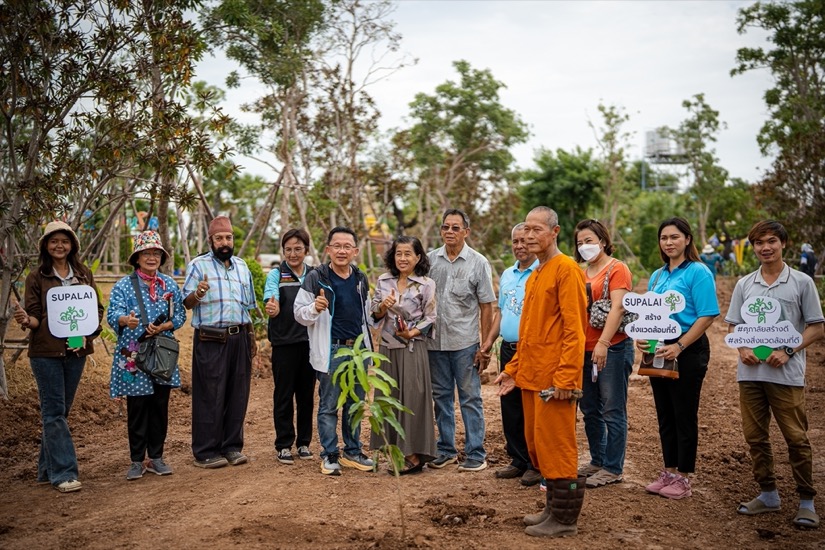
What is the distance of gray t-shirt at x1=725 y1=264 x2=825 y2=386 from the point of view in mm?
4684

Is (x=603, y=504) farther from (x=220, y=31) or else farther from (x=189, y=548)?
(x=220, y=31)

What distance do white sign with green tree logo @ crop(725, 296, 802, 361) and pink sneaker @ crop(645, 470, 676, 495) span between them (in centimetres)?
102

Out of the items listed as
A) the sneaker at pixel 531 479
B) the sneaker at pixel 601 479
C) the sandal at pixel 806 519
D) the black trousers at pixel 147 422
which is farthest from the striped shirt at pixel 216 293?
the sandal at pixel 806 519

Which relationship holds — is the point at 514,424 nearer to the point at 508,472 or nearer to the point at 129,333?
the point at 508,472

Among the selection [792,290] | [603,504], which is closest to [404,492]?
[603,504]

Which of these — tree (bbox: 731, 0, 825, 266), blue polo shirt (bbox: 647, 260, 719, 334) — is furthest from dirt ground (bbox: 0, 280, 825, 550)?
tree (bbox: 731, 0, 825, 266)

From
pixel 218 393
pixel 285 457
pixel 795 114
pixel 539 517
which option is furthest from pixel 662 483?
pixel 795 114

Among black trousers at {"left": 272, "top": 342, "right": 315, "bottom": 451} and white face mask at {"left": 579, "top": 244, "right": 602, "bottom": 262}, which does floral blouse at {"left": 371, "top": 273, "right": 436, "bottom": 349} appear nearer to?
black trousers at {"left": 272, "top": 342, "right": 315, "bottom": 451}

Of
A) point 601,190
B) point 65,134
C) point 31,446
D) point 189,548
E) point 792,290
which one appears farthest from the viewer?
point 601,190

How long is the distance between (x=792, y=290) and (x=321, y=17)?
11041 mm

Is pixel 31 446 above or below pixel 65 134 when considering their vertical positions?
below

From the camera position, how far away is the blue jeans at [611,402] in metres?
5.26

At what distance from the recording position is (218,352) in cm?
599

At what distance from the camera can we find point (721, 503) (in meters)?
5.04
